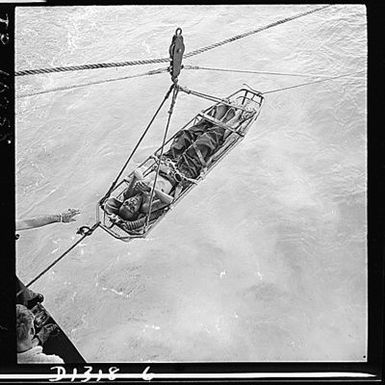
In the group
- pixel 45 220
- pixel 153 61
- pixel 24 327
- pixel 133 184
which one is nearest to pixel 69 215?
pixel 45 220

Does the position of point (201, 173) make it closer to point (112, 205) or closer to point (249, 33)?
point (112, 205)

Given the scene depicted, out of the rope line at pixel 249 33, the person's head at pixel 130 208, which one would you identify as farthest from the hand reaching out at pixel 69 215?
the rope line at pixel 249 33

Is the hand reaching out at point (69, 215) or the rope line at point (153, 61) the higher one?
the rope line at point (153, 61)

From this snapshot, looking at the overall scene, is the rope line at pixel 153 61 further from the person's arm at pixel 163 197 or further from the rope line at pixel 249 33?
the person's arm at pixel 163 197

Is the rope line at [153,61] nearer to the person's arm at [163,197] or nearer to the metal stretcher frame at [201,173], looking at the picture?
the metal stretcher frame at [201,173]

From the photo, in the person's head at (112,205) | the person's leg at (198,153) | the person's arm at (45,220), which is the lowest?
the person's arm at (45,220)

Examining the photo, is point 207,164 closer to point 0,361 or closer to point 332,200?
point 332,200

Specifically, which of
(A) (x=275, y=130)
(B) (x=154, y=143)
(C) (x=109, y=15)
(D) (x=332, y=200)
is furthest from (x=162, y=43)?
(D) (x=332, y=200)

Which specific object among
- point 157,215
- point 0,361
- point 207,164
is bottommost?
point 0,361
